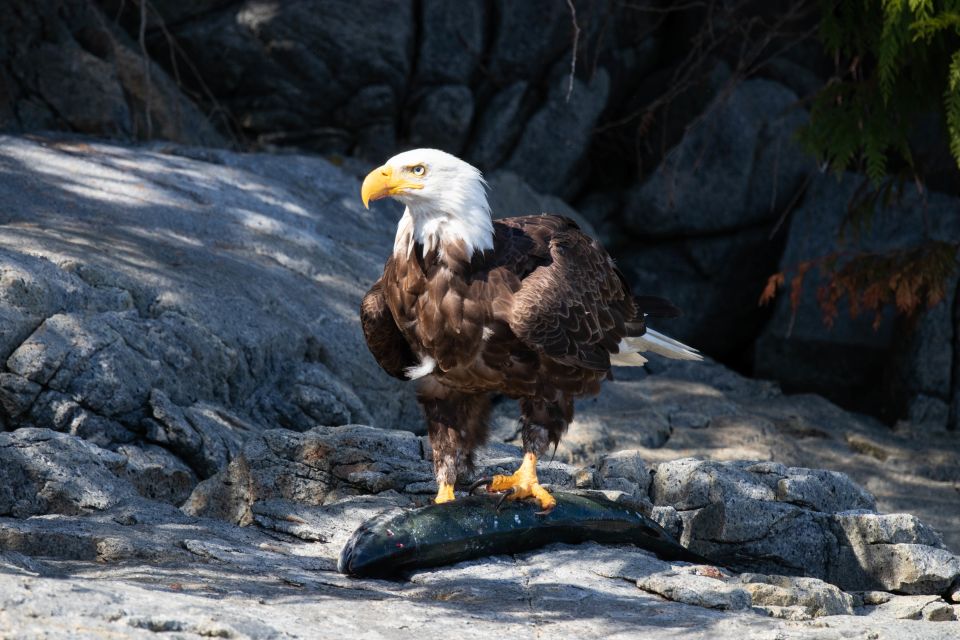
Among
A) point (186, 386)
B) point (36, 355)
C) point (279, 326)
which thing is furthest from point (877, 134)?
point (36, 355)

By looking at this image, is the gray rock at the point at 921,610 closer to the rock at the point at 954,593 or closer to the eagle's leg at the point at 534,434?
→ the rock at the point at 954,593

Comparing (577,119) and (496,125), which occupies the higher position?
(577,119)

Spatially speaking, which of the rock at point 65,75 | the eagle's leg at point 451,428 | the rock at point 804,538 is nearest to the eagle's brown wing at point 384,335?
the eagle's leg at point 451,428

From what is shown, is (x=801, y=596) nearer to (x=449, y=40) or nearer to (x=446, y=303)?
(x=446, y=303)

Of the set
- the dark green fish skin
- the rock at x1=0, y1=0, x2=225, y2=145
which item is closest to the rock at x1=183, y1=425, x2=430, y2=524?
the dark green fish skin

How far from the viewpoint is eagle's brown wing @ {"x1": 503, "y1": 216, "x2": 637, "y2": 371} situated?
464 cm

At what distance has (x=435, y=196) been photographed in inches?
181

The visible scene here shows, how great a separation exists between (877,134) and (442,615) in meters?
5.22

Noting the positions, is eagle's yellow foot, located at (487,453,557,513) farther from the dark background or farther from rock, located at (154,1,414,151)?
rock, located at (154,1,414,151)

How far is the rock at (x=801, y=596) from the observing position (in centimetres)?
420

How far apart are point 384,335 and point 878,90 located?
4.23 metres

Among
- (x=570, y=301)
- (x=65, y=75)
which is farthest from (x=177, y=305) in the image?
(x=65, y=75)

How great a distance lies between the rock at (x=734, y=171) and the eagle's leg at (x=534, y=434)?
7126mm

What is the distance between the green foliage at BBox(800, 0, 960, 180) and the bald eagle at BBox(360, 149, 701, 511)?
9.18 feet
